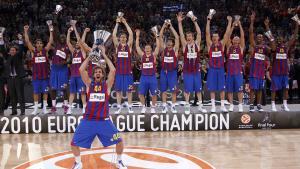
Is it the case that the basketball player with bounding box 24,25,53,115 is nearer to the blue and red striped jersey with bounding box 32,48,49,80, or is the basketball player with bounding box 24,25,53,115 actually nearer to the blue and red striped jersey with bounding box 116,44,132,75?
the blue and red striped jersey with bounding box 32,48,49,80

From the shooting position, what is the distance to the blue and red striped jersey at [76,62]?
836 cm

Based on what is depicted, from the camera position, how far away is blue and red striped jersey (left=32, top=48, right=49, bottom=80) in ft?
27.6

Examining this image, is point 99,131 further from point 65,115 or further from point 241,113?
point 241,113

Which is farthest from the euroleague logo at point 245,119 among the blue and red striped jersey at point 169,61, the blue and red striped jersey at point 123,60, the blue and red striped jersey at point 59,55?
the blue and red striped jersey at point 59,55

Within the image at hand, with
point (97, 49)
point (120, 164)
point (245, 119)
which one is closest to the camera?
point (97, 49)

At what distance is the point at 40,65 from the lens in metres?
8.41

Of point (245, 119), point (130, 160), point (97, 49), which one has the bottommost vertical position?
point (130, 160)

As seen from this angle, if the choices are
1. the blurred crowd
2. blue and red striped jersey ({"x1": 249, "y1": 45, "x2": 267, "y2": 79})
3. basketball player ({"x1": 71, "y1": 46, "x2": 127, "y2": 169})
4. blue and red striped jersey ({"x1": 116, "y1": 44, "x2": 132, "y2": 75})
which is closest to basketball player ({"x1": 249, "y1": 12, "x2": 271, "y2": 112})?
blue and red striped jersey ({"x1": 249, "y1": 45, "x2": 267, "y2": 79})

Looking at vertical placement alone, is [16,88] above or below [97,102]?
above

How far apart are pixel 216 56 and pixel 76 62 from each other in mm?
3048

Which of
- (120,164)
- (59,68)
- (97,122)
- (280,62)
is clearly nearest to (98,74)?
(97,122)

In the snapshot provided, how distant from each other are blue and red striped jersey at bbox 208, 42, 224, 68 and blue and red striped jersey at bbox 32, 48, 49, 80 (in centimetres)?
362

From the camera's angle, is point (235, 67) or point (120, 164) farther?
point (235, 67)

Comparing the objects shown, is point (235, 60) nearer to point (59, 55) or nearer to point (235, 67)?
point (235, 67)
